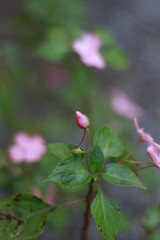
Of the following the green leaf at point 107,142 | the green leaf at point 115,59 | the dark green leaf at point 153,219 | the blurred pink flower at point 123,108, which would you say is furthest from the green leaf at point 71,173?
the blurred pink flower at point 123,108

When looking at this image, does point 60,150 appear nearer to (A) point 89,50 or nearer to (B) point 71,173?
(B) point 71,173

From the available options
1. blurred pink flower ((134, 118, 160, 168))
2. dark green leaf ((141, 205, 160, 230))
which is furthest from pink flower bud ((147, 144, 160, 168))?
dark green leaf ((141, 205, 160, 230))

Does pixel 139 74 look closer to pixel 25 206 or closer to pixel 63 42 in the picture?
pixel 63 42

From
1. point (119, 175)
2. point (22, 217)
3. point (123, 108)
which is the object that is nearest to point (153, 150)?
point (119, 175)

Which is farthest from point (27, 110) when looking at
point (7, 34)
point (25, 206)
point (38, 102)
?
point (25, 206)

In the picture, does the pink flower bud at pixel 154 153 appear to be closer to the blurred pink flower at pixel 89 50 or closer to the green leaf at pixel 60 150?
the green leaf at pixel 60 150
